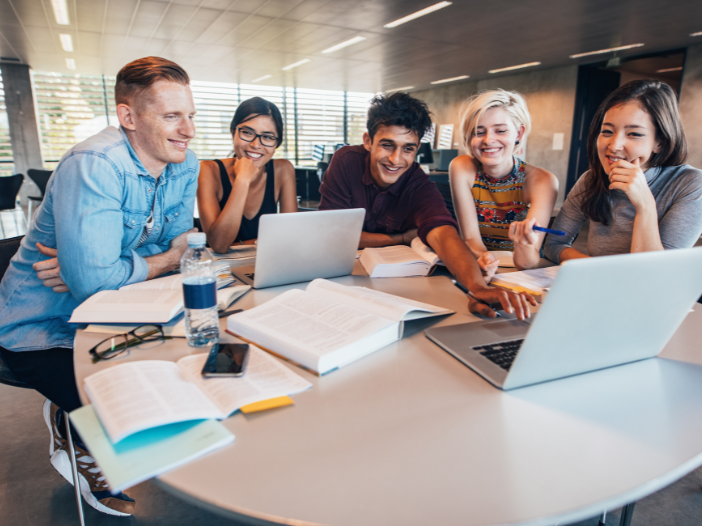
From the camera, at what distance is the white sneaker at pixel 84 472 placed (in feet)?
4.64

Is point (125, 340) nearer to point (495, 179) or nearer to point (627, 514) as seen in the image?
point (627, 514)

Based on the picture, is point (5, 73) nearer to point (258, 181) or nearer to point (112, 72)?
point (112, 72)

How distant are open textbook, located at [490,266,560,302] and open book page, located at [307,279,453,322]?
311 mm

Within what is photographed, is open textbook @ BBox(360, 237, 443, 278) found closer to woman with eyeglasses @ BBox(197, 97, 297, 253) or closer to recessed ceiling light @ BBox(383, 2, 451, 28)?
woman with eyeglasses @ BBox(197, 97, 297, 253)

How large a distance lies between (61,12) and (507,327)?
21.3 ft

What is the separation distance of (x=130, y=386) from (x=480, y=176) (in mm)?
1730

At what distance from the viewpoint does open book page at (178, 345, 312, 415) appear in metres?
0.70

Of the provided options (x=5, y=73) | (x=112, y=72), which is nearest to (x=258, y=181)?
(x=112, y=72)

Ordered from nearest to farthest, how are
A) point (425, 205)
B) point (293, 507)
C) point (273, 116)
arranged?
point (293, 507)
point (425, 205)
point (273, 116)

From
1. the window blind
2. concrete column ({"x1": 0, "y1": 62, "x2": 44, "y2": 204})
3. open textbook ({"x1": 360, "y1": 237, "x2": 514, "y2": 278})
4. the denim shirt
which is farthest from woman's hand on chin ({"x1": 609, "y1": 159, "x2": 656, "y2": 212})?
concrete column ({"x1": 0, "y1": 62, "x2": 44, "y2": 204})

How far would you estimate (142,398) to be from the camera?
655mm

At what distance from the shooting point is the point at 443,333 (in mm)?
981

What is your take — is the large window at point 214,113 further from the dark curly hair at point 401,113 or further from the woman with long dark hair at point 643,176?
the woman with long dark hair at point 643,176

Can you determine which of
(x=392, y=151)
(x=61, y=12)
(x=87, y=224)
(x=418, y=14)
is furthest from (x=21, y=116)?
(x=87, y=224)
